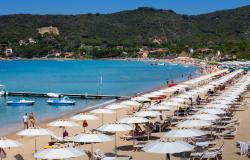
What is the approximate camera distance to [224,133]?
1853cm

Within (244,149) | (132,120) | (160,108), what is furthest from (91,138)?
(160,108)

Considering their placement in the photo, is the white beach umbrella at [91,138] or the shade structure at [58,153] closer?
the shade structure at [58,153]

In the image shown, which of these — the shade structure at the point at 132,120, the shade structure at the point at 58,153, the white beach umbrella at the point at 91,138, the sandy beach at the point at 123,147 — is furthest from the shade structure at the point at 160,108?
the shade structure at the point at 58,153

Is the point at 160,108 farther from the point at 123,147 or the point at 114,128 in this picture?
the point at 114,128

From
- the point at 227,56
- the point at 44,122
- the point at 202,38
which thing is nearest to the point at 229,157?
the point at 44,122

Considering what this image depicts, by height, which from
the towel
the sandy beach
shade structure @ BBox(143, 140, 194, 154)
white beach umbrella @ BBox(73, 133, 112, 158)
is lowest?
the sandy beach

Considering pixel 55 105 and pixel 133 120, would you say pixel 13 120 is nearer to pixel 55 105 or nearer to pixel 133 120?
pixel 55 105

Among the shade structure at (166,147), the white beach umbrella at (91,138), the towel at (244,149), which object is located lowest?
the towel at (244,149)

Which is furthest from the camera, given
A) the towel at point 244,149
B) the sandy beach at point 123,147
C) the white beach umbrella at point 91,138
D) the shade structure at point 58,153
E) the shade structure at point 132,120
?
the shade structure at point 132,120

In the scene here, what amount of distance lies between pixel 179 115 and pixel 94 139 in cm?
1156

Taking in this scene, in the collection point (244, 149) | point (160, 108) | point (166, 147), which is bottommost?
point (244, 149)

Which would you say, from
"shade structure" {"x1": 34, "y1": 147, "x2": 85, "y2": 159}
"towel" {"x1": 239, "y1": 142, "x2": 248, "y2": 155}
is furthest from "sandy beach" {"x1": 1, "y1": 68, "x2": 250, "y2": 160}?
"shade structure" {"x1": 34, "y1": 147, "x2": 85, "y2": 159}

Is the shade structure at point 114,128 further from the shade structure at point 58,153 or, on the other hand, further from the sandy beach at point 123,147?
the shade structure at point 58,153

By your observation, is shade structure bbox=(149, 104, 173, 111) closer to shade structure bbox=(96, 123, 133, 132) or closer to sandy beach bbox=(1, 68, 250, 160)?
sandy beach bbox=(1, 68, 250, 160)
